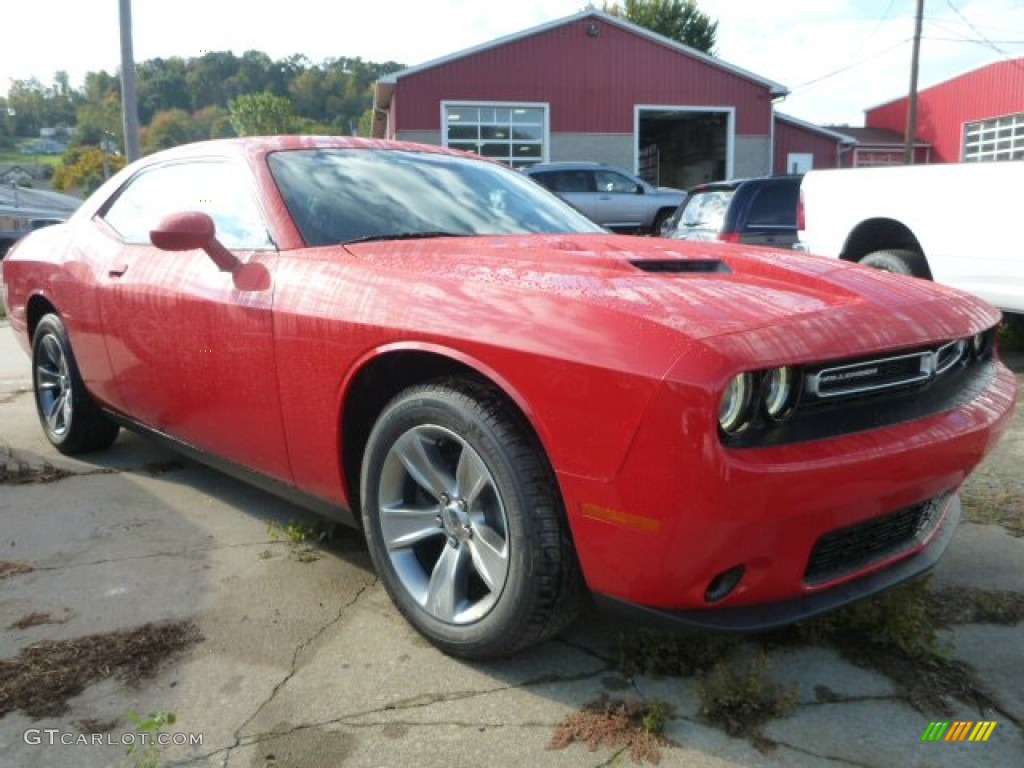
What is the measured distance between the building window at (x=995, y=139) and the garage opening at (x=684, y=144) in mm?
8944

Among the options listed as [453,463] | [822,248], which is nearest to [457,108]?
[822,248]

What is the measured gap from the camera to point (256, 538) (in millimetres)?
3332

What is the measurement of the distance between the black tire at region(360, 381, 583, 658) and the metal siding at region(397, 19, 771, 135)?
21.2 meters

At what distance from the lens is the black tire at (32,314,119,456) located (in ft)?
13.8

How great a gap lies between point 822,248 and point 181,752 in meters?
6.23

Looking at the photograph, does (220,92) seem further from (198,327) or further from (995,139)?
(198,327)

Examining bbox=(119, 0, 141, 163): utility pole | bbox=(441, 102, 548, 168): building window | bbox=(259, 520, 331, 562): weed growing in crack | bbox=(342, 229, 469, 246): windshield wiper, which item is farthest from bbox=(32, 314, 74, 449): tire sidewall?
bbox=(441, 102, 548, 168): building window

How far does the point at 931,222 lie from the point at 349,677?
5.35 meters

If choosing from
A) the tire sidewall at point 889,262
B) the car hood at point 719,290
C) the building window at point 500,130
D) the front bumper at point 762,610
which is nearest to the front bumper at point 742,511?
the front bumper at point 762,610

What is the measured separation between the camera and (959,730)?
2.06 metres

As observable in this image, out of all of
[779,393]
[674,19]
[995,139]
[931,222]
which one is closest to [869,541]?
[779,393]

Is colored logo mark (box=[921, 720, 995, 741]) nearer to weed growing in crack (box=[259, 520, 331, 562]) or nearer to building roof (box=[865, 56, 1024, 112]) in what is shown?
weed growing in crack (box=[259, 520, 331, 562])

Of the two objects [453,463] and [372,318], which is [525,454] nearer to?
[453,463]

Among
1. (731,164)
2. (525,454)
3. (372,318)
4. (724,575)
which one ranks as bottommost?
(724,575)
